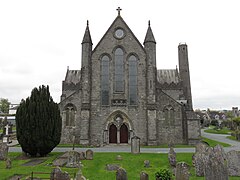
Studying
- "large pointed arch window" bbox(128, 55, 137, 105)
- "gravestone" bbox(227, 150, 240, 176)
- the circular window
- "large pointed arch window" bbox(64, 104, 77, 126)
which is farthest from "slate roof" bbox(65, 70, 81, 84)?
"gravestone" bbox(227, 150, 240, 176)

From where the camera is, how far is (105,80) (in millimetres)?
30375

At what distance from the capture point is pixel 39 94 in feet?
72.9

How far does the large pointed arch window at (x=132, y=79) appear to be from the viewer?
97.5 feet

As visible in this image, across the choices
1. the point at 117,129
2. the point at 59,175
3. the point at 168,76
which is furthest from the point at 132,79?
the point at 59,175

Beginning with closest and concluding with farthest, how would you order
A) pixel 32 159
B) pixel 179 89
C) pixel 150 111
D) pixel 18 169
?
pixel 18 169 → pixel 32 159 → pixel 150 111 → pixel 179 89

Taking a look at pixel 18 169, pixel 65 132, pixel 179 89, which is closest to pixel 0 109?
pixel 65 132

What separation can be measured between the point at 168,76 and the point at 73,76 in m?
18.0

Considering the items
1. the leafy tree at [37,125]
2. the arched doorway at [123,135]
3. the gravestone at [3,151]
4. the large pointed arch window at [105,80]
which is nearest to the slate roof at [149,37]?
the large pointed arch window at [105,80]

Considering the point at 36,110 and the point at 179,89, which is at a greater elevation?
the point at 179,89

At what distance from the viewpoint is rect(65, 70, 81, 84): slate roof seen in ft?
138

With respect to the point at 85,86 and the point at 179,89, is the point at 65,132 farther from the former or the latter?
the point at 179,89

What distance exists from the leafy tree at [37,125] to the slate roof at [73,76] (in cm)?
1970

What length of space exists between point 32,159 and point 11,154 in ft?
11.9

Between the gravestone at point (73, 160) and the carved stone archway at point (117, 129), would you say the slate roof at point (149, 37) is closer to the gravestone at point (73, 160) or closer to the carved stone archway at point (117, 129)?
the carved stone archway at point (117, 129)
